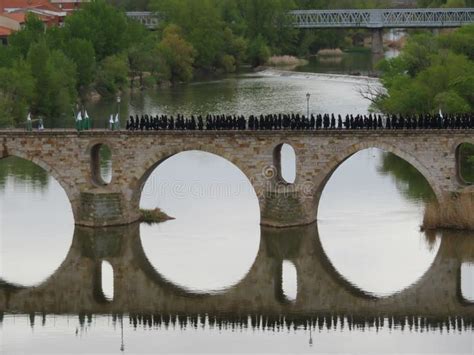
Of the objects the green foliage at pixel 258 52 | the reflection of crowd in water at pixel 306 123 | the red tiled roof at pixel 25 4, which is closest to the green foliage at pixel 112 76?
the green foliage at pixel 258 52

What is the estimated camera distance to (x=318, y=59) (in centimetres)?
16300

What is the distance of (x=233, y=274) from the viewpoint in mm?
60281

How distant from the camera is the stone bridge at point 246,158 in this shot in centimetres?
6356

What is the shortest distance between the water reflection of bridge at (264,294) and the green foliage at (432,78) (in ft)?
62.4

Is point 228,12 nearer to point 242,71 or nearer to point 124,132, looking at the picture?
point 242,71

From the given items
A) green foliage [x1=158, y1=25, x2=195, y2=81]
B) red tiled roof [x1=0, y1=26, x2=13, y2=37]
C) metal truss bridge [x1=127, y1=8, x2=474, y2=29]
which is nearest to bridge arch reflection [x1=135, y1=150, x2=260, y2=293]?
green foliage [x1=158, y1=25, x2=195, y2=81]

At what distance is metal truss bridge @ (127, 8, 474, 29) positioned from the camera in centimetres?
15038

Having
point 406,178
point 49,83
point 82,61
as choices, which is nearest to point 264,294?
point 406,178

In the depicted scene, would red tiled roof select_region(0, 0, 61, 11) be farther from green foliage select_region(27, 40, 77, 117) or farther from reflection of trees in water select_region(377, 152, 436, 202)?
reflection of trees in water select_region(377, 152, 436, 202)

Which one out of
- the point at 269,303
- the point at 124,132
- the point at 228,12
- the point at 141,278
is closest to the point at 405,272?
the point at 269,303

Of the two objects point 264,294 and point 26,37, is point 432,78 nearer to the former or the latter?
point 264,294

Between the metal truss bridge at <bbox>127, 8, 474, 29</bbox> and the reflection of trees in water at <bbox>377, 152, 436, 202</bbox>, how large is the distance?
212ft

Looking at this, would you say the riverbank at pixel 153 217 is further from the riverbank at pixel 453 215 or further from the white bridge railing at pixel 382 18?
the white bridge railing at pixel 382 18

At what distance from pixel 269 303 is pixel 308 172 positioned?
9.67 metres
